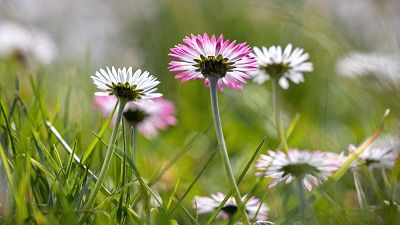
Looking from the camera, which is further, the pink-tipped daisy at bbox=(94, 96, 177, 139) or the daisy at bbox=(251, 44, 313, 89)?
the pink-tipped daisy at bbox=(94, 96, 177, 139)

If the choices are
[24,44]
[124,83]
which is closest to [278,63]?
[124,83]

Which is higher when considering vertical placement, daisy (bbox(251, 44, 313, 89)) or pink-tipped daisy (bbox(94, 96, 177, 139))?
daisy (bbox(251, 44, 313, 89))

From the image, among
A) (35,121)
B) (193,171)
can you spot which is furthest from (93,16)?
(35,121)

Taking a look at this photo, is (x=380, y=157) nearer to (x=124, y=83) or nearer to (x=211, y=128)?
(x=124, y=83)

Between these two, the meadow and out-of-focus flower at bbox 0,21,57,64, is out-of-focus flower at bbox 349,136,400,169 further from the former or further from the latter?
out-of-focus flower at bbox 0,21,57,64

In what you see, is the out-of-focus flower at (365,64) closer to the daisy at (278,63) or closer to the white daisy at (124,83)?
the daisy at (278,63)

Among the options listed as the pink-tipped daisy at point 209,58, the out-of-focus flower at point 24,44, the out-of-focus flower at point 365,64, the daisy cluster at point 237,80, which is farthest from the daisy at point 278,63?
the out-of-focus flower at point 24,44

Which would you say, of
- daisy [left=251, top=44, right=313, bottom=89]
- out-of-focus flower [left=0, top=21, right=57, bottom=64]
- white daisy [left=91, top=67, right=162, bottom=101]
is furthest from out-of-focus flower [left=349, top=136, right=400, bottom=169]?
out-of-focus flower [left=0, top=21, right=57, bottom=64]

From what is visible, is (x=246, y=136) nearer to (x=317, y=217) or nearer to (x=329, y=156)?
(x=329, y=156)
